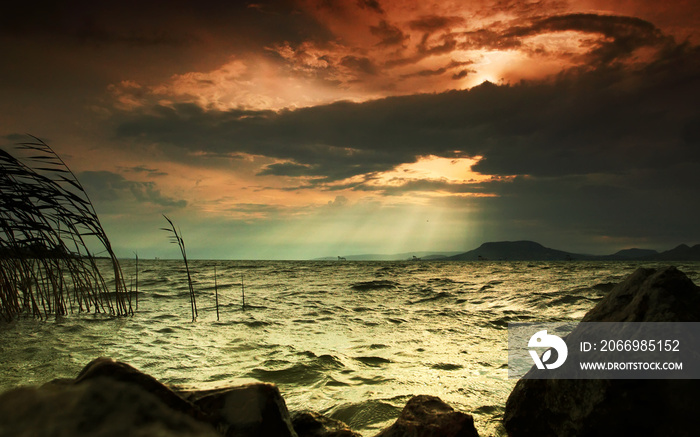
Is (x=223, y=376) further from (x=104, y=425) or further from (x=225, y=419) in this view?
(x=104, y=425)

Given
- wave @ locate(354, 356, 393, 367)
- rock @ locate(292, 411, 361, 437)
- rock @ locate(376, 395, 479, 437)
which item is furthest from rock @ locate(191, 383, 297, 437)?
wave @ locate(354, 356, 393, 367)

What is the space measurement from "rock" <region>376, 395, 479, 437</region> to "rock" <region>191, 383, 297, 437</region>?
82cm

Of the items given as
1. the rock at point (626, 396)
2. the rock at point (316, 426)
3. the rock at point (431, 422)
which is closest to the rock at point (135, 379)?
the rock at point (316, 426)

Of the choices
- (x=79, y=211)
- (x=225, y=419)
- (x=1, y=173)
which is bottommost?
(x=225, y=419)

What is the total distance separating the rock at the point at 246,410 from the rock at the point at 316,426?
0.52m

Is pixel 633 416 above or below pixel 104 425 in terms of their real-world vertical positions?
below

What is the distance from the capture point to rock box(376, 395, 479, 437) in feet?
7.70

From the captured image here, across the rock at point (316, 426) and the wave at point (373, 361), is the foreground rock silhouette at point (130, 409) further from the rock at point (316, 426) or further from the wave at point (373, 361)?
the wave at point (373, 361)

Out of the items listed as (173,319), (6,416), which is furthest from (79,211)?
(6,416)

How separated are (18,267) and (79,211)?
139 cm

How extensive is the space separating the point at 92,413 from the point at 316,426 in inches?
59.5

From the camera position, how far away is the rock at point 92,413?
54.9 inches

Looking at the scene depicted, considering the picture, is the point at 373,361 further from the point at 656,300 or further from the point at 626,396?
the point at 656,300

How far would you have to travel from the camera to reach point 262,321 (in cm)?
817
